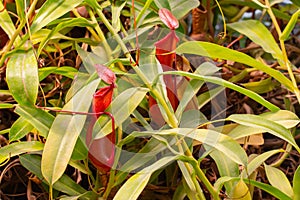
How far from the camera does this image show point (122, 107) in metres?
0.54

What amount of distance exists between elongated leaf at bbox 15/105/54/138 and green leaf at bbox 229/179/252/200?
0.21 m

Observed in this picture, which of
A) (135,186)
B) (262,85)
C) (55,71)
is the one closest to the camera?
(135,186)

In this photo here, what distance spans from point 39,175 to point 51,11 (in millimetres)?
187

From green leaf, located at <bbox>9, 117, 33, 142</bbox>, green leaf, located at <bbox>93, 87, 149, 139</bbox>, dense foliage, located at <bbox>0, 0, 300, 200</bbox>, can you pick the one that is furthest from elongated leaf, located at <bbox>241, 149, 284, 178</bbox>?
green leaf, located at <bbox>9, 117, 33, 142</bbox>

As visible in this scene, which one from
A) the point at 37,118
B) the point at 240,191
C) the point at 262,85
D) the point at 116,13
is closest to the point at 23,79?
the point at 37,118

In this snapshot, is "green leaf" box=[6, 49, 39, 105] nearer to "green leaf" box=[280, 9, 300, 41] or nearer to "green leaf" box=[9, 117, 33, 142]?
"green leaf" box=[9, 117, 33, 142]

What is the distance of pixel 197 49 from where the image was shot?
21.3 inches

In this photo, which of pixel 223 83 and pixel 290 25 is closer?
pixel 223 83

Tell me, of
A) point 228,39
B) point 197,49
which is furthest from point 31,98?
point 228,39

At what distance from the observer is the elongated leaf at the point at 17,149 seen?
0.54m

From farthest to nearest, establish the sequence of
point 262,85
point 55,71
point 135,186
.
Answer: point 262,85 < point 55,71 < point 135,186

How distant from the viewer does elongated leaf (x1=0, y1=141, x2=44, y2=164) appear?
54 centimetres

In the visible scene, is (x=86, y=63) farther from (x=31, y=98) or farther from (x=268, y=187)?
(x=268, y=187)

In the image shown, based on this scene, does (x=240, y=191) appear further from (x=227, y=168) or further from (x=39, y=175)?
(x=39, y=175)
